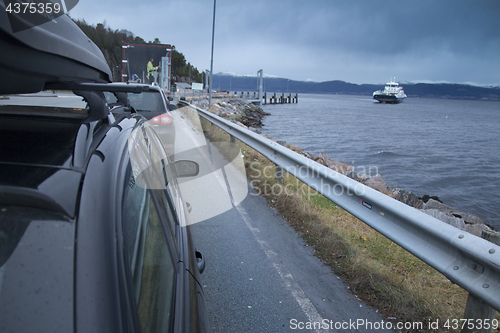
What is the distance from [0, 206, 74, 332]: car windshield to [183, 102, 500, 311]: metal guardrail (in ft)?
6.91

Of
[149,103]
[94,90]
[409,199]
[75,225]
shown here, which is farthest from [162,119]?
[75,225]

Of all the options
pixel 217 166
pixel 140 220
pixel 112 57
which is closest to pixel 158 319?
pixel 140 220

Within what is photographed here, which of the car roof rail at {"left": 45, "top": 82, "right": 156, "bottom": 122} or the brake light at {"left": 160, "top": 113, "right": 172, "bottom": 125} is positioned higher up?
the car roof rail at {"left": 45, "top": 82, "right": 156, "bottom": 122}

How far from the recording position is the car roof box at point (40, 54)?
1101 mm

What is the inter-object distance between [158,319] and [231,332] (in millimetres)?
1780

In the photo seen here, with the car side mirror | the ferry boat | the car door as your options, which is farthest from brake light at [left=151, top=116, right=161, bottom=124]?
the ferry boat

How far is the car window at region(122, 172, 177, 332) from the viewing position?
1145mm

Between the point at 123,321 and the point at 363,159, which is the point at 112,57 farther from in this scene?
the point at 123,321

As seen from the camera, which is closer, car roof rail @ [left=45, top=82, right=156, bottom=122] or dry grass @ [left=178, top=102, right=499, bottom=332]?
car roof rail @ [left=45, top=82, right=156, bottom=122]

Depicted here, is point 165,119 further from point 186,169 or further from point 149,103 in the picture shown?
point 186,169

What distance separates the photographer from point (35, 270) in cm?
93

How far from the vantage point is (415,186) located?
15.4 metres

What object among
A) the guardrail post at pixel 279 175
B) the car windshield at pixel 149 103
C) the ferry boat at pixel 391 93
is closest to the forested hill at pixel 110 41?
the car windshield at pixel 149 103

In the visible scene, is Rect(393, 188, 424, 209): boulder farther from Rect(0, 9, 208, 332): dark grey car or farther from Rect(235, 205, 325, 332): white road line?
Rect(0, 9, 208, 332): dark grey car
